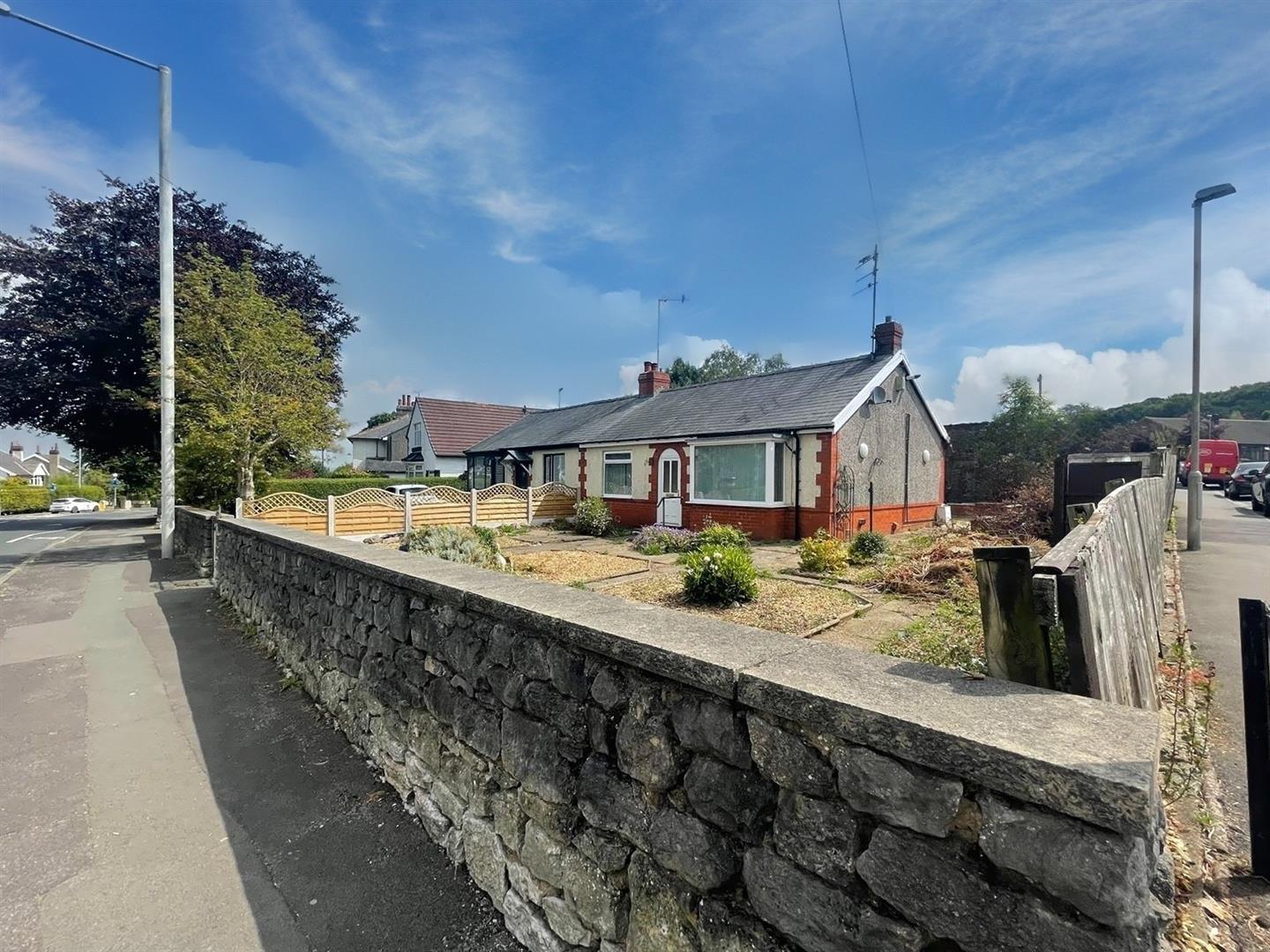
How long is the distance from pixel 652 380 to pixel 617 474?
5.41 meters

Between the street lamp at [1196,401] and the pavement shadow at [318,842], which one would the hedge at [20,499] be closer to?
the pavement shadow at [318,842]

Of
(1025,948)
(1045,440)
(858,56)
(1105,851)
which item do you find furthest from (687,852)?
(1045,440)

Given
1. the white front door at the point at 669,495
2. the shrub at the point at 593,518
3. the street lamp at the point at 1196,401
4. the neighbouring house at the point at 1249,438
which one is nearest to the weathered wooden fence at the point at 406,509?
the shrub at the point at 593,518

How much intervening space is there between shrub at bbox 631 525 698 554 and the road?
732cm

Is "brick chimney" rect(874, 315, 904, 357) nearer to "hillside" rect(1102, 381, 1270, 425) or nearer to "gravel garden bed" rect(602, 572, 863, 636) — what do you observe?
"gravel garden bed" rect(602, 572, 863, 636)

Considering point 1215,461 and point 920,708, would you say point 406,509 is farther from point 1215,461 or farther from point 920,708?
point 1215,461

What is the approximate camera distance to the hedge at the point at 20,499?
4062 cm

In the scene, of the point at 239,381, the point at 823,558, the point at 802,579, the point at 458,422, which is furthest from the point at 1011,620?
the point at 458,422

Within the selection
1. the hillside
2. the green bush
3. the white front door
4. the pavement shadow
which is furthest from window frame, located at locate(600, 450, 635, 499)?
the hillside

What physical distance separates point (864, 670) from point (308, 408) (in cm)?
1581

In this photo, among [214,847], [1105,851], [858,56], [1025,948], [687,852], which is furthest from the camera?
[858,56]

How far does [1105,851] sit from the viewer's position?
108 cm

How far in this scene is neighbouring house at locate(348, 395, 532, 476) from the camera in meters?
35.7

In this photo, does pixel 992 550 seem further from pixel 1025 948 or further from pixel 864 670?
pixel 1025 948
